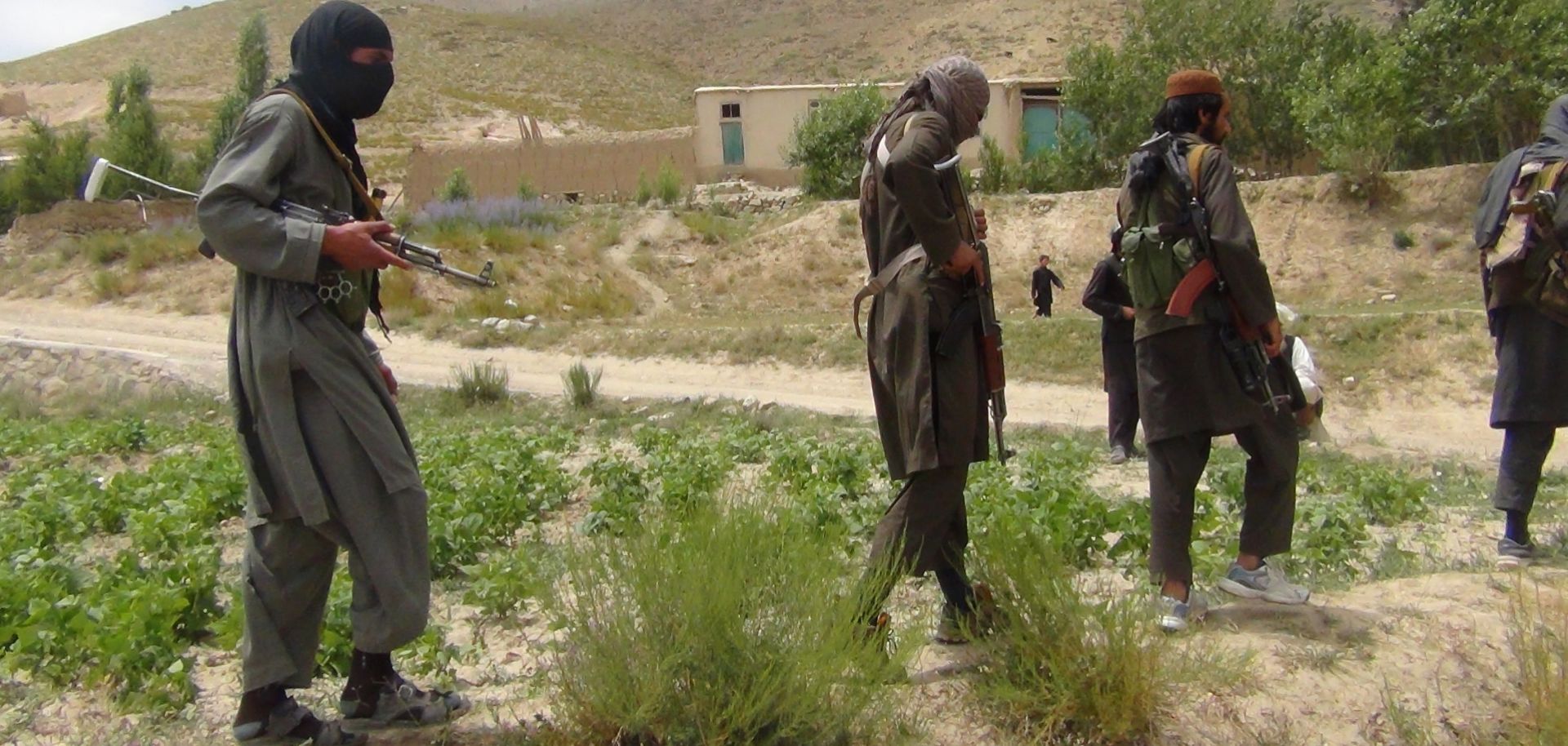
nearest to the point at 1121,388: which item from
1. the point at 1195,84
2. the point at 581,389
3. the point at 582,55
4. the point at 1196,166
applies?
the point at 1195,84

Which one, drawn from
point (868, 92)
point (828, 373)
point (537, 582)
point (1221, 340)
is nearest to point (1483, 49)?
point (868, 92)

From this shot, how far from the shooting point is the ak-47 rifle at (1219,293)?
3789mm

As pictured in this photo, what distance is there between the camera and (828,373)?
14.7 metres

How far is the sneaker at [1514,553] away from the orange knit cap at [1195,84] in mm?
2194

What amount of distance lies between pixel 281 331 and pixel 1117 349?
683cm

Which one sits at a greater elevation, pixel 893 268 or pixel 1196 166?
pixel 1196 166

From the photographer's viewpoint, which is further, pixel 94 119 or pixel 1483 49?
pixel 94 119

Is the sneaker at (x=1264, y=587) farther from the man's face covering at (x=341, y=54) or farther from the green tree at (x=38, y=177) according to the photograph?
the green tree at (x=38, y=177)

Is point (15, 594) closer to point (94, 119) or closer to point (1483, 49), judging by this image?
point (1483, 49)

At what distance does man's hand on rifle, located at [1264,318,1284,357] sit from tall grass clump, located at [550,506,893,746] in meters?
1.67

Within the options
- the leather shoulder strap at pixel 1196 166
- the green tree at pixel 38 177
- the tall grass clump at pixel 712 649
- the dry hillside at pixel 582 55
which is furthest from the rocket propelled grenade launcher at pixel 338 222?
the dry hillside at pixel 582 55

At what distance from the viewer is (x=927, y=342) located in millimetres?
3500

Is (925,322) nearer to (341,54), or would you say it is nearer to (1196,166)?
(1196,166)

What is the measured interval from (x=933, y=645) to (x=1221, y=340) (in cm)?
130
